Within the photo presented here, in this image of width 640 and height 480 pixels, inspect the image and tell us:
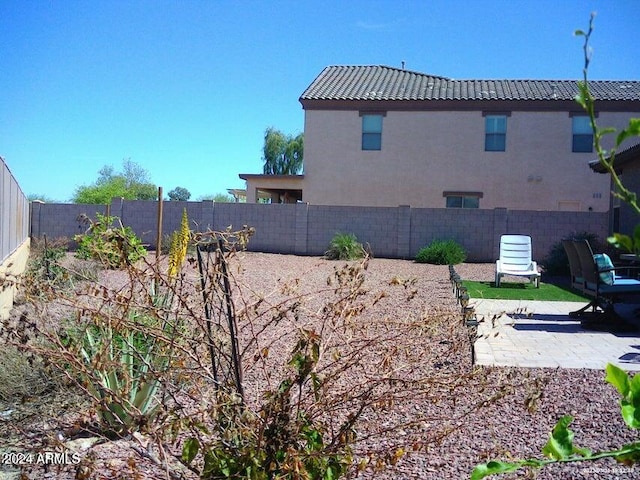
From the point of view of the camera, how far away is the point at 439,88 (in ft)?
91.2

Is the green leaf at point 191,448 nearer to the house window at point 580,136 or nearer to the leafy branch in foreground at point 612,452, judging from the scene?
the leafy branch in foreground at point 612,452

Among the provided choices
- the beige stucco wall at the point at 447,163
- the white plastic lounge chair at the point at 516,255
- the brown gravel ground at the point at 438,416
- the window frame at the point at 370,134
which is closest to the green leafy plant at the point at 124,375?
the brown gravel ground at the point at 438,416

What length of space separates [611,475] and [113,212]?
2248cm

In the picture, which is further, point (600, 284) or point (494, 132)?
point (494, 132)

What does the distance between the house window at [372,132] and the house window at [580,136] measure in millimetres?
7416

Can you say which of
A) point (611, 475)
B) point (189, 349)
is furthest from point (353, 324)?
point (611, 475)

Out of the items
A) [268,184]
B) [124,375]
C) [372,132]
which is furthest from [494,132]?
[124,375]

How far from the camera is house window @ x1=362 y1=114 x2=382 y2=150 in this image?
87.7 feet

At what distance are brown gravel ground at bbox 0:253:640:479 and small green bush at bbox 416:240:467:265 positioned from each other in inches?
533

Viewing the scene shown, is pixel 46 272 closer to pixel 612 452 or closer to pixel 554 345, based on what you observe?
pixel 554 345

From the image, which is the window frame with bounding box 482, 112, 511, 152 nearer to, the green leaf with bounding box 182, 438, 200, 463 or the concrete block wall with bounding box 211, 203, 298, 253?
the concrete block wall with bounding box 211, 203, 298, 253

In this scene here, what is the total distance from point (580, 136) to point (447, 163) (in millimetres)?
5112

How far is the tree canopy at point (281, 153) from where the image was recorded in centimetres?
5266

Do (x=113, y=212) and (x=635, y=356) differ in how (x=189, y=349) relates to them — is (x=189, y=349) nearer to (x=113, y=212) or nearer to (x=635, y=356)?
(x=635, y=356)
